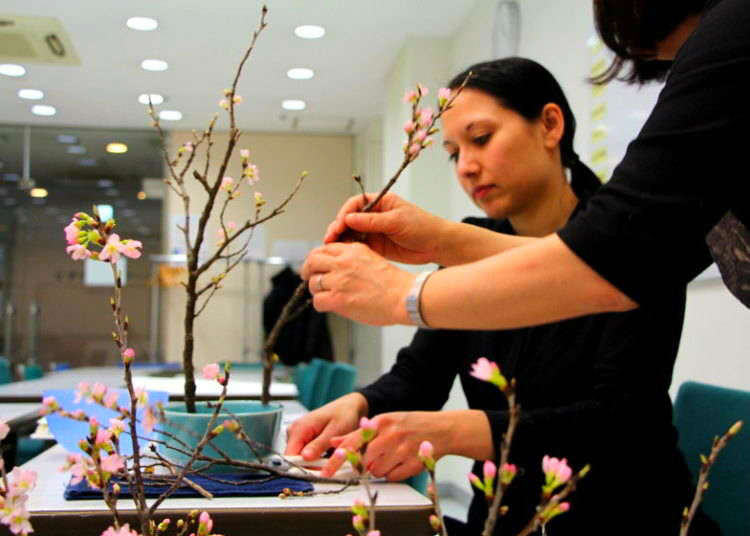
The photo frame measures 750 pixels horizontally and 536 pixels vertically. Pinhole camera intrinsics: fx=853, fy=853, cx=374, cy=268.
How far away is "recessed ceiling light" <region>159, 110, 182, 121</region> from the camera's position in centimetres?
695

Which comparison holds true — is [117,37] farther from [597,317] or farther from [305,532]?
[305,532]

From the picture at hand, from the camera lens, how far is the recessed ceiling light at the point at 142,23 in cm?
→ 494

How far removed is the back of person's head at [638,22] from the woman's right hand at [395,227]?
12.1 inches

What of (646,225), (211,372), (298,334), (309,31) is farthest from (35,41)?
(646,225)

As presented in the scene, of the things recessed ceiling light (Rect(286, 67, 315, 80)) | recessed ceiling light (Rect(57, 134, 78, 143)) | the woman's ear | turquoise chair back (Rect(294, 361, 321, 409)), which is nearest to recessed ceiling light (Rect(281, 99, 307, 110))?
recessed ceiling light (Rect(286, 67, 315, 80))

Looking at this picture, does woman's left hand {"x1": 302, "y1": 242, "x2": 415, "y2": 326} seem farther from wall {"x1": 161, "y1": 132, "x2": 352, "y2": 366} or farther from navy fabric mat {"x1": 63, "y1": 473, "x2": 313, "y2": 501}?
wall {"x1": 161, "y1": 132, "x2": 352, "y2": 366}

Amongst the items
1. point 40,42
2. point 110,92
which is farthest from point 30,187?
point 40,42

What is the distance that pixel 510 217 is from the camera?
5.31 feet

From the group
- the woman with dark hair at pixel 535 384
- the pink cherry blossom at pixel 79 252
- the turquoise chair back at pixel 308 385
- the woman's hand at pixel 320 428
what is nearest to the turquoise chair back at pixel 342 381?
the turquoise chair back at pixel 308 385

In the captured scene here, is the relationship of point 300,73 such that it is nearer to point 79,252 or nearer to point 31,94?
point 31,94

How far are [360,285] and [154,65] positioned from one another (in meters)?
5.38

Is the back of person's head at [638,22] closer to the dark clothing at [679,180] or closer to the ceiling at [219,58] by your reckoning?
the dark clothing at [679,180]

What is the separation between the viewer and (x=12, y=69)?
5.80m

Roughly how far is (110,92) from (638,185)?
6312 millimetres
